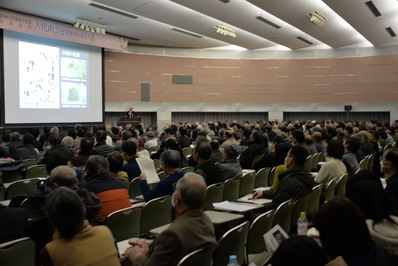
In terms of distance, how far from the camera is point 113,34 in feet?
56.6

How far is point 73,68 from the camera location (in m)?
15.6

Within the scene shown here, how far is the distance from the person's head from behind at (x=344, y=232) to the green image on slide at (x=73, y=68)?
581 inches

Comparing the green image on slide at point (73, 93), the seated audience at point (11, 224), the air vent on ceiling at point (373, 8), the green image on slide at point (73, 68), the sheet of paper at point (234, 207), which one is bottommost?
the sheet of paper at point (234, 207)

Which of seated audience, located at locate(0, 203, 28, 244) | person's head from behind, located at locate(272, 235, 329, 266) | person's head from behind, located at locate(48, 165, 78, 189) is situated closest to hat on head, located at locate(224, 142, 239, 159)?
person's head from behind, located at locate(48, 165, 78, 189)

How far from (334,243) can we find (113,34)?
1700cm

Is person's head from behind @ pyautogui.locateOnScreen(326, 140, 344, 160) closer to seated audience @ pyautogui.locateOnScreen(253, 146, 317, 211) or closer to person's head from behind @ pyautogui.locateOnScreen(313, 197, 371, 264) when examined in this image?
seated audience @ pyautogui.locateOnScreen(253, 146, 317, 211)

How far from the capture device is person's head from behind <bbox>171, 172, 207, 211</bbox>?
2.62 metres

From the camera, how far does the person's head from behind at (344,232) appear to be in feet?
5.70

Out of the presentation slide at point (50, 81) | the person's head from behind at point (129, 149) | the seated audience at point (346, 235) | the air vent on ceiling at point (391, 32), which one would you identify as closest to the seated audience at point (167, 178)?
the person's head from behind at point (129, 149)

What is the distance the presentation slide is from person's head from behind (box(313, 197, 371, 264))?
13.8 m

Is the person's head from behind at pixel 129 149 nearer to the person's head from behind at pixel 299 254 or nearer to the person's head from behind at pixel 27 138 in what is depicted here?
the person's head from behind at pixel 27 138

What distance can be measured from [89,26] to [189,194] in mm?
14243

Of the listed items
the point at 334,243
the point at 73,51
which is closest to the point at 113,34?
the point at 73,51

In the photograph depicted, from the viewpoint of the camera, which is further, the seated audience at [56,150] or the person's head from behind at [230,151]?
the seated audience at [56,150]
